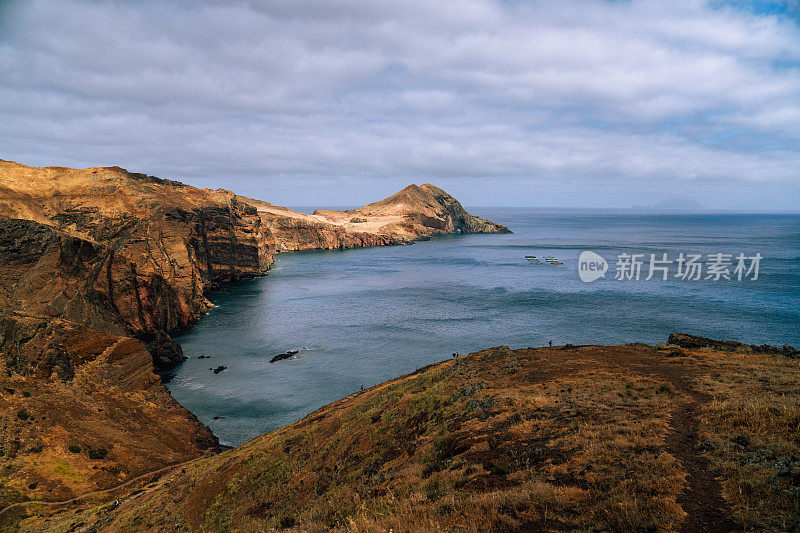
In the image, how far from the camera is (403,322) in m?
74.2

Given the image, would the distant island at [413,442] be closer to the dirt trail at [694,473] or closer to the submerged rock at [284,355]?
the dirt trail at [694,473]

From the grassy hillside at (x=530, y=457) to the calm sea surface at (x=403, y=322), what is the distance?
19.2 meters

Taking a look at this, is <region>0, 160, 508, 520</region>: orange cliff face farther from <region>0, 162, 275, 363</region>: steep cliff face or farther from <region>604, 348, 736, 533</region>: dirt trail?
<region>604, 348, 736, 533</region>: dirt trail

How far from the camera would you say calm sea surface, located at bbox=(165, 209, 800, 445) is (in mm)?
49031

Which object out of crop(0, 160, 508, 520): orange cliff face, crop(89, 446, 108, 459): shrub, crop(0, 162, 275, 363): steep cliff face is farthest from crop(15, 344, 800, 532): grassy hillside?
crop(0, 162, 275, 363): steep cliff face

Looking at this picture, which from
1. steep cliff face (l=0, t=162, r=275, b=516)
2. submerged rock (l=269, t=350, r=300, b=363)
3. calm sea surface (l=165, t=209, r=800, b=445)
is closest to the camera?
steep cliff face (l=0, t=162, r=275, b=516)

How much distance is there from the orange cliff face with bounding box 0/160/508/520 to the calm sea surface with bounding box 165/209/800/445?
6.00 m

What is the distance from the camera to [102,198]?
7869 cm

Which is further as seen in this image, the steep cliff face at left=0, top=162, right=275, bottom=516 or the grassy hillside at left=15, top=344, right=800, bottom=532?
the steep cliff face at left=0, top=162, right=275, bottom=516

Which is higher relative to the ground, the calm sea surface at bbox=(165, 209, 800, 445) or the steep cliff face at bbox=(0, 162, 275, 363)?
the steep cliff face at bbox=(0, 162, 275, 363)

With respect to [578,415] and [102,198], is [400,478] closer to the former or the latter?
[578,415]

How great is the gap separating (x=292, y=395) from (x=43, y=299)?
3109 centimetres

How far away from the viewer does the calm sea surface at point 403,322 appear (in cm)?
4903

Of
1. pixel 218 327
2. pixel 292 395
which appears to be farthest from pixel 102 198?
pixel 292 395
